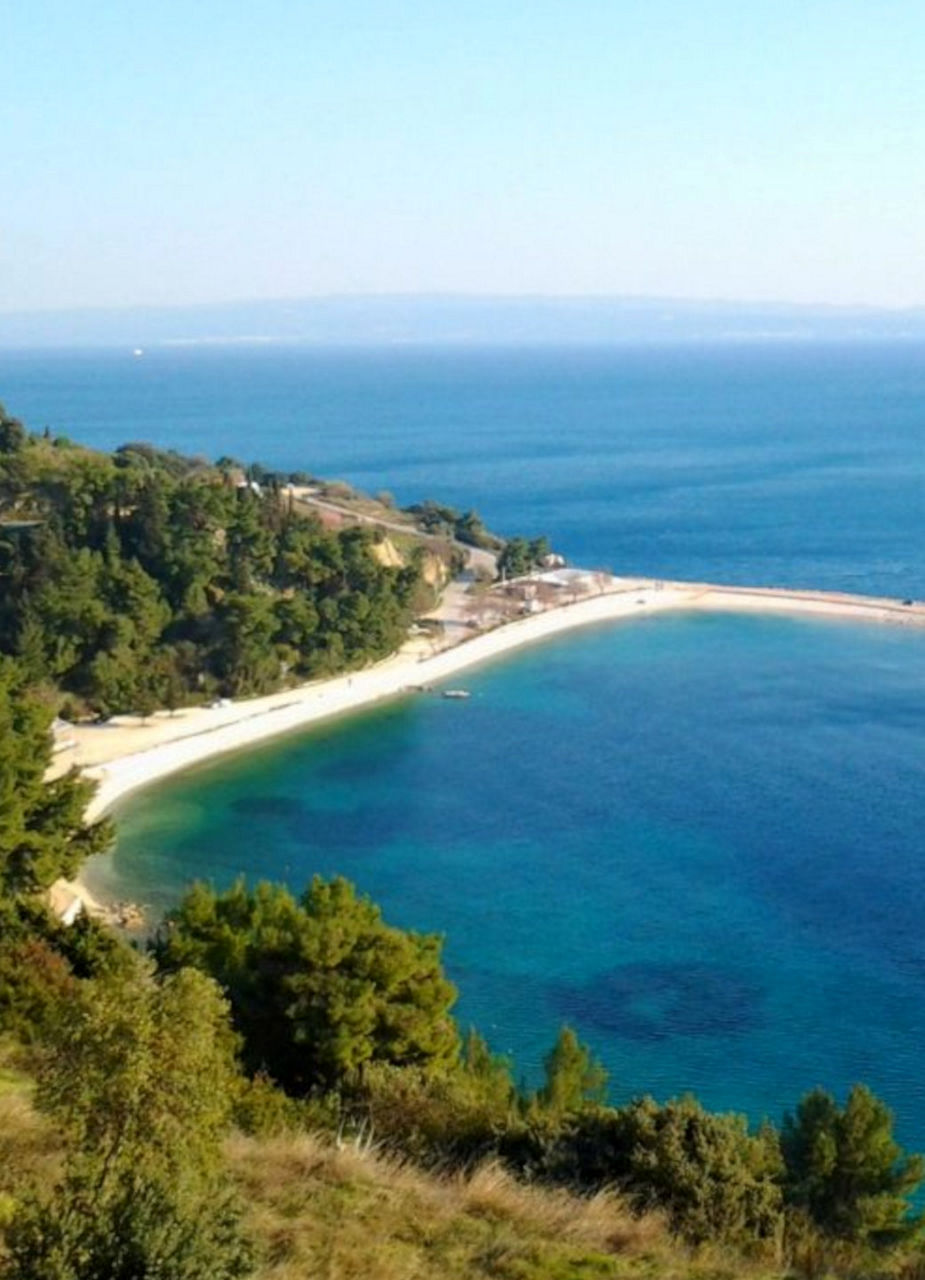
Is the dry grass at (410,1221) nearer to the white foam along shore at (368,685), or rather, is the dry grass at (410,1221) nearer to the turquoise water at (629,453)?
the white foam along shore at (368,685)

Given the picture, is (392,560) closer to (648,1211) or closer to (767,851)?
(767,851)

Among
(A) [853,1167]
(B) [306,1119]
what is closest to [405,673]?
(A) [853,1167]

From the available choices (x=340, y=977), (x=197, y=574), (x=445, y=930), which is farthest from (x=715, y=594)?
(x=340, y=977)

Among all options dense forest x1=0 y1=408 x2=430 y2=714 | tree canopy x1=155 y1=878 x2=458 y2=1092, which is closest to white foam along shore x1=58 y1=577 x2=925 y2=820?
dense forest x1=0 y1=408 x2=430 y2=714

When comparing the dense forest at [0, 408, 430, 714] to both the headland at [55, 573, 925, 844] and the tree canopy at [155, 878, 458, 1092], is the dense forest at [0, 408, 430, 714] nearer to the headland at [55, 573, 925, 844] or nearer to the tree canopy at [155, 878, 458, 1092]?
the headland at [55, 573, 925, 844]

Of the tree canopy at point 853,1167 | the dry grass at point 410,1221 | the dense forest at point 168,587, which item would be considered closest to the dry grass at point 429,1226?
the dry grass at point 410,1221

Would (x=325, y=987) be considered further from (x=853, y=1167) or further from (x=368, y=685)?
(x=368, y=685)
